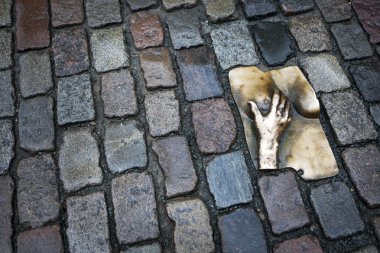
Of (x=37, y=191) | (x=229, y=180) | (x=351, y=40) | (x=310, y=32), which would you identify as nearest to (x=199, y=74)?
(x=229, y=180)

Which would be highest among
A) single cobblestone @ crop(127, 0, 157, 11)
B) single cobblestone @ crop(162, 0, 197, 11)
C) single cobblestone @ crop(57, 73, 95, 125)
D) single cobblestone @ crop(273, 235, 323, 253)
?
single cobblestone @ crop(127, 0, 157, 11)

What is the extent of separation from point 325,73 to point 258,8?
0.69 metres

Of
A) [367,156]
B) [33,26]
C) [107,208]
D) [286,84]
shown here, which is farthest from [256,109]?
[33,26]

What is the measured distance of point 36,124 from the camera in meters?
2.37

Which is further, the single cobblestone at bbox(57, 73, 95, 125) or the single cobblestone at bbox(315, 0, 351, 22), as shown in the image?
the single cobblestone at bbox(315, 0, 351, 22)

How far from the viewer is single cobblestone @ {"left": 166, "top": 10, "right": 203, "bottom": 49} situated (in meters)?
2.67

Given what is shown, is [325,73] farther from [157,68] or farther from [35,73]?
[35,73]

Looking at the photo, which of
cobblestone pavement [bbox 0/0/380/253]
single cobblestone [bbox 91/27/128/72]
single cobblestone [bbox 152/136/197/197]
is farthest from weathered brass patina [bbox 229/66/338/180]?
single cobblestone [bbox 91/27/128/72]

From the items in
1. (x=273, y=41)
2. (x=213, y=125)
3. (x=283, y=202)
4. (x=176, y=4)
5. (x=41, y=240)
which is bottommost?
(x=283, y=202)

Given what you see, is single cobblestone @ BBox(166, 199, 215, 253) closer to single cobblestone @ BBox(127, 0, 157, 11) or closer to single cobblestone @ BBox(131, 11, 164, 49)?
single cobblestone @ BBox(131, 11, 164, 49)

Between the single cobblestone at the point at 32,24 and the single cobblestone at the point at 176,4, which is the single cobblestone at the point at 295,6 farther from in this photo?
the single cobblestone at the point at 32,24

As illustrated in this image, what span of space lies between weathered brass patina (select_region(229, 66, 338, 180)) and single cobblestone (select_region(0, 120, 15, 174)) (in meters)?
1.36

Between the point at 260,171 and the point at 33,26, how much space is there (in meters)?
1.83

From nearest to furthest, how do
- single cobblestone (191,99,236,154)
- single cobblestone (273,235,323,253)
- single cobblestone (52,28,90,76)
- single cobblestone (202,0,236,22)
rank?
single cobblestone (273,235,323,253)
single cobblestone (191,99,236,154)
single cobblestone (52,28,90,76)
single cobblestone (202,0,236,22)
